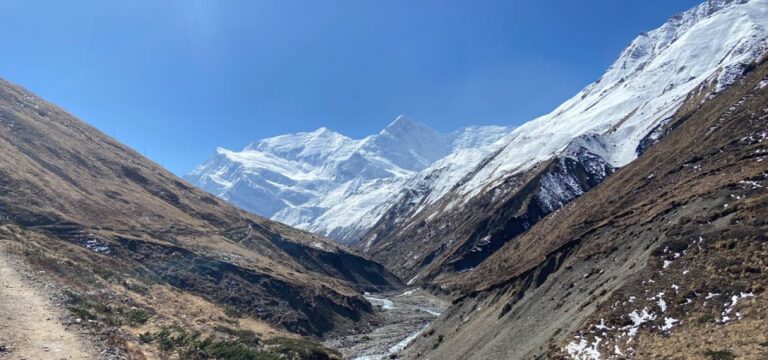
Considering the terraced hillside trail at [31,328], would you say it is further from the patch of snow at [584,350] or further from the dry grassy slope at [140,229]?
the patch of snow at [584,350]

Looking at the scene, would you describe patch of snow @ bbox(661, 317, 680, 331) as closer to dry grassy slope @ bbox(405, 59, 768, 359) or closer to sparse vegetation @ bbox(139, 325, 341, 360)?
dry grassy slope @ bbox(405, 59, 768, 359)

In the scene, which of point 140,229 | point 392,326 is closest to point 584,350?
point 392,326

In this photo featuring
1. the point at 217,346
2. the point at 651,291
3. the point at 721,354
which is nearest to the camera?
the point at 721,354

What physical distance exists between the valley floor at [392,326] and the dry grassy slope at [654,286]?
1064cm

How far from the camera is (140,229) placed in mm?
108500

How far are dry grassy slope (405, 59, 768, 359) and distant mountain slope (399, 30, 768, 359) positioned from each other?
0.38 feet

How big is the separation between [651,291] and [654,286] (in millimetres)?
630

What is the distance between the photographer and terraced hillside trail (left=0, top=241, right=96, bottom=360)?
88.6 feet

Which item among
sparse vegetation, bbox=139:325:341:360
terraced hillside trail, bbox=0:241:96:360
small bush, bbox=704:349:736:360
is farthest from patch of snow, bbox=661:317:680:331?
terraced hillside trail, bbox=0:241:96:360

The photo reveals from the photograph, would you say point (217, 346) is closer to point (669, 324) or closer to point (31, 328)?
point (31, 328)

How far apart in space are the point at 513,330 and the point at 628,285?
541 inches

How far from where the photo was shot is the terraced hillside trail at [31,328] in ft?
88.6

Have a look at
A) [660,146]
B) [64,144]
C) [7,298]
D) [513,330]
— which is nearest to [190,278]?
[7,298]

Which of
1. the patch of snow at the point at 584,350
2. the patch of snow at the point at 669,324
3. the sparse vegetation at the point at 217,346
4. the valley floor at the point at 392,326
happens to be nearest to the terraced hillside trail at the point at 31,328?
the sparse vegetation at the point at 217,346
